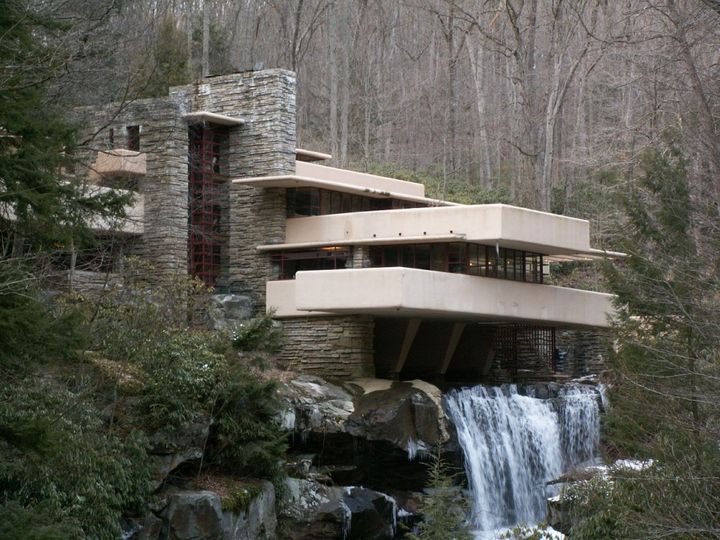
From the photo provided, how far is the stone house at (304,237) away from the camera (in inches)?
1159

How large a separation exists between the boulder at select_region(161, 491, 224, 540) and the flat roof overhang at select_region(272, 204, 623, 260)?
1102 cm

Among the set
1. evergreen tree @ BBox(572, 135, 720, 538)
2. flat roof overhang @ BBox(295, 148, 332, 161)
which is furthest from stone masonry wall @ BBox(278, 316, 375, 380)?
flat roof overhang @ BBox(295, 148, 332, 161)

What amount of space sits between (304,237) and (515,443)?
749 centimetres

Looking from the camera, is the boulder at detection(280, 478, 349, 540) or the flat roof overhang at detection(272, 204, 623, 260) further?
the flat roof overhang at detection(272, 204, 623, 260)

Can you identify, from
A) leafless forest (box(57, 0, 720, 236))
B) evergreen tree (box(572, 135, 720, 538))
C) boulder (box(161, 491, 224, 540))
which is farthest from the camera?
leafless forest (box(57, 0, 720, 236))

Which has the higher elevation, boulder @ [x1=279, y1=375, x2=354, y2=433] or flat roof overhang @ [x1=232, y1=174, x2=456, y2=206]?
flat roof overhang @ [x1=232, y1=174, x2=456, y2=206]

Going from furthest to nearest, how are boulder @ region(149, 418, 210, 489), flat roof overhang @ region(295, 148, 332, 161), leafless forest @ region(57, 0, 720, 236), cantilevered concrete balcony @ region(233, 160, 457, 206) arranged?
leafless forest @ region(57, 0, 720, 236), flat roof overhang @ region(295, 148, 332, 161), cantilevered concrete balcony @ region(233, 160, 457, 206), boulder @ region(149, 418, 210, 489)

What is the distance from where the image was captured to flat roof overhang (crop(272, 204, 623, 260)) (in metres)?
29.5

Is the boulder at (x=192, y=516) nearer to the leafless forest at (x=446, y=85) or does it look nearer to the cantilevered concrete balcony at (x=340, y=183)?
the cantilevered concrete balcony at (x=340, y=183)

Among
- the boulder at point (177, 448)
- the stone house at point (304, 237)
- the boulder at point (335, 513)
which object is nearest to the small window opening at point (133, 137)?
the stone house at point (304, 237)

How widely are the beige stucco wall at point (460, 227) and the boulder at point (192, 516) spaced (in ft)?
36.3

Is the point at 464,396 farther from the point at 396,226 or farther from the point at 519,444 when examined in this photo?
the point at 396,226

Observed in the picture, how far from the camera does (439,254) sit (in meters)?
30.4

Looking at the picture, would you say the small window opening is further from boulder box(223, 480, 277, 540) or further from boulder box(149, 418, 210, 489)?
boulder box(223, 480, 277, 540)
